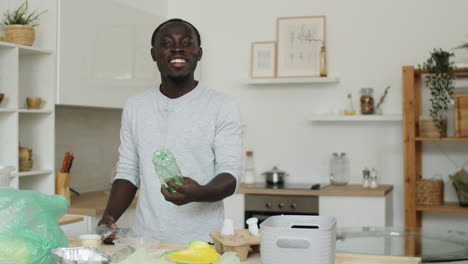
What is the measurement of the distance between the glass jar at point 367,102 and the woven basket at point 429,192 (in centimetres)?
63

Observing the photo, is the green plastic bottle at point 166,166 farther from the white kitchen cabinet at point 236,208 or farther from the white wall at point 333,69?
the white wall at point 333,69

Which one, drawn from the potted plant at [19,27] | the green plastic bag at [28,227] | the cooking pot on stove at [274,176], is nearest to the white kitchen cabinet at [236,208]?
the cooking pot on stove at [274,176]

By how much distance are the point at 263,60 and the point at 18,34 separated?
2.06 m

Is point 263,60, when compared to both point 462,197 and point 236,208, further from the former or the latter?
point 462,197

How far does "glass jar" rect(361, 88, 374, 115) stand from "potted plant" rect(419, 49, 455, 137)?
1.33ft

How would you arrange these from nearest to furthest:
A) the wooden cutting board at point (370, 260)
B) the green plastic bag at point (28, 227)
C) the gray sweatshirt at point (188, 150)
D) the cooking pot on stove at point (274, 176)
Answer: the green plastic bag at point (28, 227)
the wooden cutting board at point (370, 260)
the gray sweatshirt at point (188, 150)
the cooking pot on stove at point (274, 176)

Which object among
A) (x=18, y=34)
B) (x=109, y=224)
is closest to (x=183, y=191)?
(x=109, y=224)

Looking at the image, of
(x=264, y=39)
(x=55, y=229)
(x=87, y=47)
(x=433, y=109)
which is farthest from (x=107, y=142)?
(x=55, y=229)

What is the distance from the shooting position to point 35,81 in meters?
3.47

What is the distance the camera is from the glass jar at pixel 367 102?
4477 mm

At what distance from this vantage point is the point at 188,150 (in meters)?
2.16

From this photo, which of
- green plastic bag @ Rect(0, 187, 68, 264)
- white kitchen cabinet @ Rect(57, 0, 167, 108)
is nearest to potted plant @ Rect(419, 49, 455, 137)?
white kitchen cabinet @ Rect(57, 0, 167, 108)

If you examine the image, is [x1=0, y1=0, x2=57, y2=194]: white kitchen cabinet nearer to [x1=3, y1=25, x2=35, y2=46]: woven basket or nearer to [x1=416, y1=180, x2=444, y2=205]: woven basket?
[x1=3, y1=25, x2=35, y2=46]: woven basket

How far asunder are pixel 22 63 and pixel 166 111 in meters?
1.66
